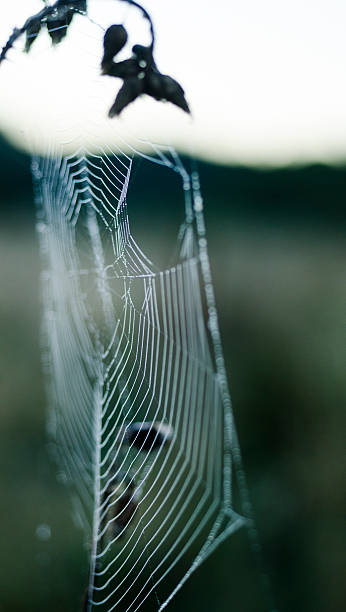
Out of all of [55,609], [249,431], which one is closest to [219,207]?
[249,431]

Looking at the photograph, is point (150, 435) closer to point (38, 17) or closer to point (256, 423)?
point (38, 17)

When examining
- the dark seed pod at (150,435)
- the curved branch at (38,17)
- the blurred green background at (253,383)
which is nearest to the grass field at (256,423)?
the blurred green background at (253,383)

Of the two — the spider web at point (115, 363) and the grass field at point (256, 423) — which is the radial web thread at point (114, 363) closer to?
the spider web at point (115, 363)

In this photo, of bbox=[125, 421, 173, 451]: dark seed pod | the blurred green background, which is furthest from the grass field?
bbox=[125, 421, 173, 451]: dark seed pod

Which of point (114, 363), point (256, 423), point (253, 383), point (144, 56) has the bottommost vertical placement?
point (256, 423)

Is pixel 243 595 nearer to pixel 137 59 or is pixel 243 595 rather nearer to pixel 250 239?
pixel 137 59

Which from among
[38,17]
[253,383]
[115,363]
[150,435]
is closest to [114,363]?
[115,363]

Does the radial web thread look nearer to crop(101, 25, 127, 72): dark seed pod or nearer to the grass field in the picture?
the grass field

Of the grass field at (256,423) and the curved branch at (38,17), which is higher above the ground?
the curved branch at (38,17)
